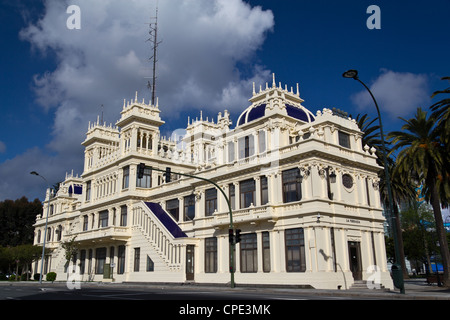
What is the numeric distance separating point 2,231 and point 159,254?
57600 mm

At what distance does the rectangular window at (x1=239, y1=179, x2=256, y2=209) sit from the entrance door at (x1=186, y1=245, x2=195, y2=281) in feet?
22.9

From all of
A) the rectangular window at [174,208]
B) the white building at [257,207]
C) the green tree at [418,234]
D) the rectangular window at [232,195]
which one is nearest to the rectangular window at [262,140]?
the white building at [257,207]

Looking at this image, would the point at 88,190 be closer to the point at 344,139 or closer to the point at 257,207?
the point at 257,207

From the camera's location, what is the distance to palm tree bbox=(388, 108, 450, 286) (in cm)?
3141

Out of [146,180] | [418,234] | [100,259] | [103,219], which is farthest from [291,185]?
[418,234]

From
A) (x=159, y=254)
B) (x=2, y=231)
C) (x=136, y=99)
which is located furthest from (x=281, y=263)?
(x=2, y=231)

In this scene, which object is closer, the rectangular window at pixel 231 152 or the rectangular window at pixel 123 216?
the rectangular window at pixel 231 152

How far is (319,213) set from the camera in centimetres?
2998

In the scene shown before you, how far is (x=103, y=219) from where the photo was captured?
176ft

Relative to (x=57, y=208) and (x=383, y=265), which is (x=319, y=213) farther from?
(x=57, y=208)

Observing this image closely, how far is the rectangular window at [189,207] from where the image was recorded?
41906 millimetres

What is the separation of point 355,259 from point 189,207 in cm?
1756

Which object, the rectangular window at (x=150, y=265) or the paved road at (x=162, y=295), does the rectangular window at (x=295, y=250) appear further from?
the rectangular window at (x=150, y=265)

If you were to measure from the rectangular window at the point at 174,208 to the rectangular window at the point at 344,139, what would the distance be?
18.6 metres
